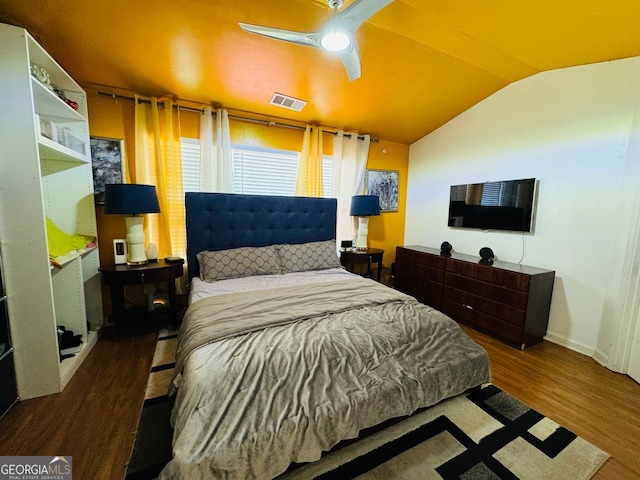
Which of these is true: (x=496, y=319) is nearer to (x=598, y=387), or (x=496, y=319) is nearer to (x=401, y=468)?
(x=598, y=387)

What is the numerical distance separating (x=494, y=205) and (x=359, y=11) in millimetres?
2609

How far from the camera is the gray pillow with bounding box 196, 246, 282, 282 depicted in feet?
8.07

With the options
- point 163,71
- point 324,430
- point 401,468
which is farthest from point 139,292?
point 401,468

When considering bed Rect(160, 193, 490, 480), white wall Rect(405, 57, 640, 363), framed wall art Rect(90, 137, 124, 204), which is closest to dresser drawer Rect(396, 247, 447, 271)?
white wall Rect(405, 57, 640, 363)

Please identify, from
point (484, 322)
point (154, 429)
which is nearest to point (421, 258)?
point (484, 322)

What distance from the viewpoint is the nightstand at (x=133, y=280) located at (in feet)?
7.45

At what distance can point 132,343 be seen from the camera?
7.81 feet

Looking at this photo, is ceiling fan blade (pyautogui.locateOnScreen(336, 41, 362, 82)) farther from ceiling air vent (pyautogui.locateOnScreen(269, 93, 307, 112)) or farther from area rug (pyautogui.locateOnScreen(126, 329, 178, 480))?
area rug (pyautogui.locateOnScreen(126, 329, 178, 480))

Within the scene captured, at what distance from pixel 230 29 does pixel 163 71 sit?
81 cm

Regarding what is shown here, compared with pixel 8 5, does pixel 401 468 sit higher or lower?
lower

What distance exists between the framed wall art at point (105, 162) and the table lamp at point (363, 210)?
2.70m

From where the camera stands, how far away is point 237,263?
2539 millimetres

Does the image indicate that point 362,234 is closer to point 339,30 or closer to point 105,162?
point 339,30

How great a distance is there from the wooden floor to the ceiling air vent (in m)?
2.73
